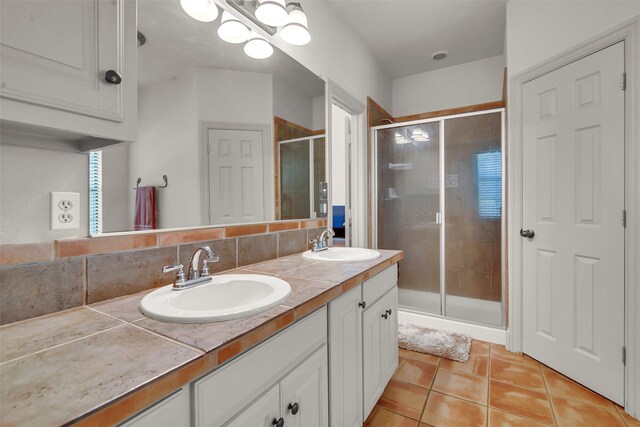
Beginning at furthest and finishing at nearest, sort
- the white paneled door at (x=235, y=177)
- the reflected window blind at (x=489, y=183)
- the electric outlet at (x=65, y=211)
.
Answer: the reflected window blind at (x=489, y=183) < the white paneled door at (x=235, y=177) < the electric outlet at (x=65, y=211)

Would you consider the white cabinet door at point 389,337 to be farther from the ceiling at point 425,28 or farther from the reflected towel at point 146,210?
the ceiling at point 425,28

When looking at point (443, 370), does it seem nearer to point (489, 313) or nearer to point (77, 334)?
point (489, 313)

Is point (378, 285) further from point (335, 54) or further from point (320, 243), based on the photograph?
point (335, 54)

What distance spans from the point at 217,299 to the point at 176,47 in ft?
3.28

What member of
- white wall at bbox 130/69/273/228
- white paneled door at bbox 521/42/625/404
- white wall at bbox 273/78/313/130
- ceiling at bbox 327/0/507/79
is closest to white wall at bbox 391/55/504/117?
ceiling at bbox 327/0/507/79

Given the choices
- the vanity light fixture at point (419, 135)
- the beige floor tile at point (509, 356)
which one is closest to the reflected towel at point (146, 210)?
the beige floor tile at point (509, 356)

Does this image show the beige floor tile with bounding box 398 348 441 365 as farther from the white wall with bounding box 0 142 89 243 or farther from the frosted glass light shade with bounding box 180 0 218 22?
the frosted glass light shade with bounding box 180 0 218 22

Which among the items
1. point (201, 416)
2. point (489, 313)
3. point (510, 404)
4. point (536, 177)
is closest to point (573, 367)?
point (510, 404)

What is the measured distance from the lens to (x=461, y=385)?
184 cm

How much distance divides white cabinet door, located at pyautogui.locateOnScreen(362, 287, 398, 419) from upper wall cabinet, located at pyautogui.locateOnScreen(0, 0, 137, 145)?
121cm

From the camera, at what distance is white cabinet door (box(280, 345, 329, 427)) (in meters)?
0.86

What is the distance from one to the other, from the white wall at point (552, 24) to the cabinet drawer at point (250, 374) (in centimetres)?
220

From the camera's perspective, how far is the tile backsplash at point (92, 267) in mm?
758

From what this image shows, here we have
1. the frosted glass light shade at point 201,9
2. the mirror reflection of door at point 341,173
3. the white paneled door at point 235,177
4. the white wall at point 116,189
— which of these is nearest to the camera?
the white wall at point 116,189
